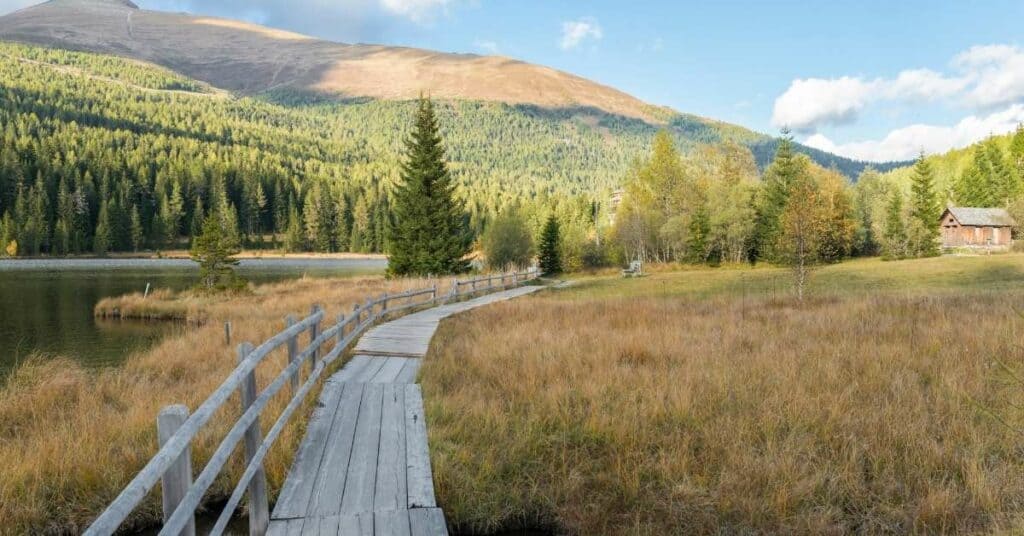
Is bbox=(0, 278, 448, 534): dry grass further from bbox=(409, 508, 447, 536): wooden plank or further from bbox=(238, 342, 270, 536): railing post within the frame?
bbox=(409, 508, 447, 536): wooden plank

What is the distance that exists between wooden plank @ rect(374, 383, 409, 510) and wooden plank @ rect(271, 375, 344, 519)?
1.95 feet

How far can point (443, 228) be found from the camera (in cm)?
3703

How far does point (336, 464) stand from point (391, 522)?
54.6 inches

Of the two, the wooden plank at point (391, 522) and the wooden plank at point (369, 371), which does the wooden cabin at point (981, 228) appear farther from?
the wooden plank at point (391, 522)

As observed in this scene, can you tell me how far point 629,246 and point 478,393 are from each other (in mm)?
50480

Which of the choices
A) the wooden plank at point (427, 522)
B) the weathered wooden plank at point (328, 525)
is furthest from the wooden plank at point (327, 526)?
the wooden plank at point (427, 522)

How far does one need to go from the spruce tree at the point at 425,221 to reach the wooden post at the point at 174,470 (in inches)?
1313

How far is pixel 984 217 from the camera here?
6706 cm

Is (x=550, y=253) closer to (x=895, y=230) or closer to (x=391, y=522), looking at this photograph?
(x=895, y=230)

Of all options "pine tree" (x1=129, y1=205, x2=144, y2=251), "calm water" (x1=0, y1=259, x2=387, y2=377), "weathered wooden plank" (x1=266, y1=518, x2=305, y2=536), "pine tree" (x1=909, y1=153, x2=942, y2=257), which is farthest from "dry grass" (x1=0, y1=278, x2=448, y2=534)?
"pine tree" (x1=129, y1=205, x2=144, y2=251)

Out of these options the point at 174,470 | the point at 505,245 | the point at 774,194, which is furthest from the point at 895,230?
the point at 174,470

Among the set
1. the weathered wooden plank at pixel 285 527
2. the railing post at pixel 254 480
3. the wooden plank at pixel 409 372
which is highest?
the railing post at pixel 254 480

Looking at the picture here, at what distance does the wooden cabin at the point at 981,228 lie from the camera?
66.4 metres

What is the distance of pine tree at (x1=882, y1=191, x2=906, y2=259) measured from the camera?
55.6 metres
